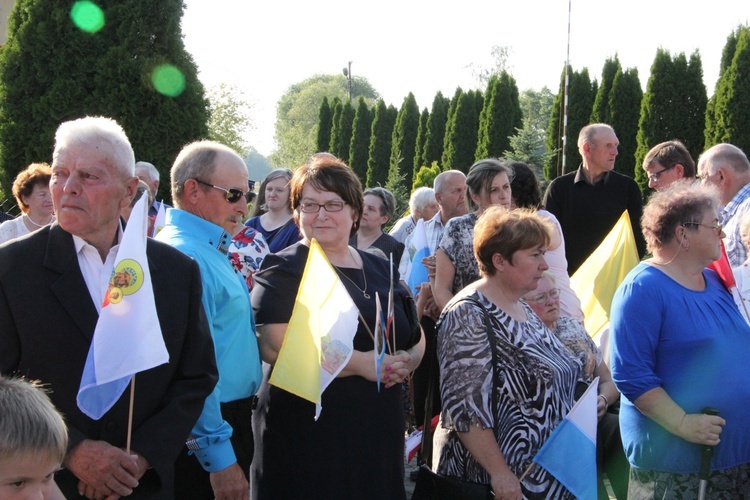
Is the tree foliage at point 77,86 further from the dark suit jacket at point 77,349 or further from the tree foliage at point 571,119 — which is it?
the tree foliage at point 571,119

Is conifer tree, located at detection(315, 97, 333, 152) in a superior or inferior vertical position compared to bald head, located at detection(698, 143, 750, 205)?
superior

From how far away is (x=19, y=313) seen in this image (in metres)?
2.49

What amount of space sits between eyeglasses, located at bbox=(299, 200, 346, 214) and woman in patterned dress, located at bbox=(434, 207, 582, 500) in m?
0.67

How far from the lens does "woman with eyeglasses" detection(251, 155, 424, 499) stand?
3.35 metres

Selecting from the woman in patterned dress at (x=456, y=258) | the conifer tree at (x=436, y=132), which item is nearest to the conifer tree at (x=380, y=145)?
the conifer tree at (x=436, y=132)

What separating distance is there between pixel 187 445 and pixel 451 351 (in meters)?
1.12

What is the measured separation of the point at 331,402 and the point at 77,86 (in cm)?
961

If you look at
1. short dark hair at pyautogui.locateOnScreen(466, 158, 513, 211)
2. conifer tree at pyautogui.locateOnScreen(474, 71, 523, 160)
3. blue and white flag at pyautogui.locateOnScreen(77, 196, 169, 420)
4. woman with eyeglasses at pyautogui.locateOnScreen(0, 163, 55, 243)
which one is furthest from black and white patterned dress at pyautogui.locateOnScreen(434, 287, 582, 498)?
conifer tree at pyautogui.locateOnScreen(474, 71, 523, 160)

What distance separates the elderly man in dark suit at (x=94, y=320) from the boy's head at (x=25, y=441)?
312 mm

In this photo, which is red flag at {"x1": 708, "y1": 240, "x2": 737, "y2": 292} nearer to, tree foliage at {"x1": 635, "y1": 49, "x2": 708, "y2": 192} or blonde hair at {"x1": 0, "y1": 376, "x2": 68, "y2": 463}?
blonde hair at {"x1": 0, "y1": 376, "x2": 68, "y2": 463}

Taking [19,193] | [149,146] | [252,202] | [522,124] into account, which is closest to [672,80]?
[522,124]

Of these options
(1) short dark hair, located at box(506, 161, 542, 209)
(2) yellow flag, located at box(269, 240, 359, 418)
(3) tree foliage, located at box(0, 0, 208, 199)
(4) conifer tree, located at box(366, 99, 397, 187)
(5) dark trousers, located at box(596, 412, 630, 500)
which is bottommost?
(5) dark trousers, located at box(596, 412, 630, 500)

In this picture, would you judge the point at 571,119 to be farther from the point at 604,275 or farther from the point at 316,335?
the point at 316,335

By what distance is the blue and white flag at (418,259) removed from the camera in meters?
6.08
